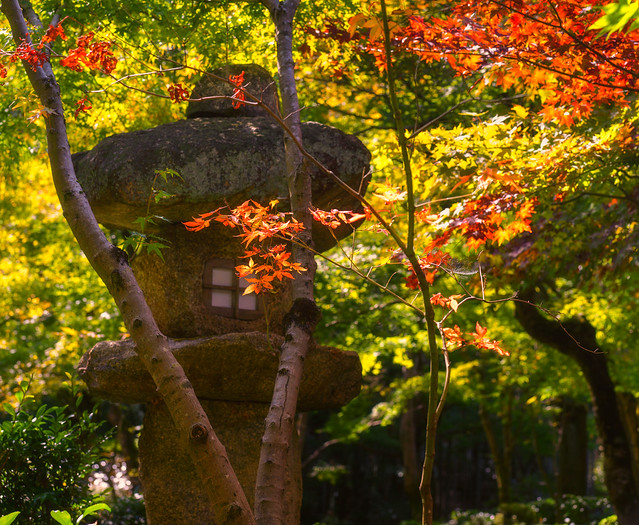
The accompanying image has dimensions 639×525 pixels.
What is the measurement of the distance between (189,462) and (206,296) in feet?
4.16

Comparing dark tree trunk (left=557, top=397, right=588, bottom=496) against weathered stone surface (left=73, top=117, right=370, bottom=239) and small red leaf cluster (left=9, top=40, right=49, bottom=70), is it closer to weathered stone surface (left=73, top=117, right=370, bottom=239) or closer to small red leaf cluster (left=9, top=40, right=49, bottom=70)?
weathered stone surface (left=73, top=117, right=370, bottom=239)

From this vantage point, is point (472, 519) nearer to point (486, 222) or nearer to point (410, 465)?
point (410, 465)

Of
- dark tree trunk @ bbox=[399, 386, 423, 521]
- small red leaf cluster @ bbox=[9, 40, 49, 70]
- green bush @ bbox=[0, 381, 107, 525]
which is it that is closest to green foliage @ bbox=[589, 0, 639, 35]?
small red leaf cluster @ bbox=[9, 40, 49, 70]

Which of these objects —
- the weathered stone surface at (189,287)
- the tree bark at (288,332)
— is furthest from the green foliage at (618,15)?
the weathered stone surface at (189,287)

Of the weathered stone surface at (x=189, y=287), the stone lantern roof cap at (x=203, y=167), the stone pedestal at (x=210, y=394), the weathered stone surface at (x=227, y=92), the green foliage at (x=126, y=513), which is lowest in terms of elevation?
the green foliage at (x=126, y=513)

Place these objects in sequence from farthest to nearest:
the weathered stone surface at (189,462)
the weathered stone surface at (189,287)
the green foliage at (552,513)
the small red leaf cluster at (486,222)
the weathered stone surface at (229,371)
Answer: the green foliage at (552,513) < the weathered stone surface at (189,287) < the weathered stone surface at (189,462) < the weathered stone surface at (229,371) < the small red leaf cluster at (486,222)

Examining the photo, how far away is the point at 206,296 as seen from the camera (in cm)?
529

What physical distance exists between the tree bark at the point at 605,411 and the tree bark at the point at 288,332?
A: 208 inches

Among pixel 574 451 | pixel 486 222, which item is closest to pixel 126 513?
pixel 486 222

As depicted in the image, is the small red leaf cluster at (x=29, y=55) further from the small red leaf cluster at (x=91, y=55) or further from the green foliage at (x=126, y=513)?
the green foliage at (x=126, y=513)

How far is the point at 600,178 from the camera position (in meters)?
5.58

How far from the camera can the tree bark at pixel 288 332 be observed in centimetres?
346

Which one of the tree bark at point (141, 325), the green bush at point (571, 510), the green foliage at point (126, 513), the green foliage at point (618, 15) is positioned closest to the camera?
the green foliage at point (618, 15)

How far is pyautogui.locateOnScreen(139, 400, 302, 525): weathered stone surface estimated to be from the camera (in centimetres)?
494
